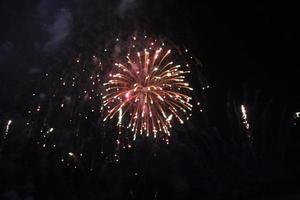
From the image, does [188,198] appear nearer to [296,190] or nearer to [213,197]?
[213,197]

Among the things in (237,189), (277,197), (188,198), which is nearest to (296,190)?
(277,197)

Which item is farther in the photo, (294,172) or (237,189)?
(237,189)

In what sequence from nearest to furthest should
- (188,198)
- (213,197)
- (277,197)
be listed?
1. (277,197)
2. (213,197)
3. (188,198)

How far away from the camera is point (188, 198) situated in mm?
119875

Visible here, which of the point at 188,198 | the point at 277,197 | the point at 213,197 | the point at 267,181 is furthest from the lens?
the point at 188,198

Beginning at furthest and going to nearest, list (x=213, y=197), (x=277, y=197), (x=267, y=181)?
(x=213, y=197)
(x=267, y=181)
(x=277, y=197)

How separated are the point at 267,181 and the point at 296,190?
1012cm

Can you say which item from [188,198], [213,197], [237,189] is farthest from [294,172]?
[188,198]

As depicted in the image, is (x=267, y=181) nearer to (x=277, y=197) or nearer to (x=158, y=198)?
(x=277, y=197)

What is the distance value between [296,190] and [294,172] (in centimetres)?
605

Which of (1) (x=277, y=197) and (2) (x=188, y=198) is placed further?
(2) (x=188, y=198)

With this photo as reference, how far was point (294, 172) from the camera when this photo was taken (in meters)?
96.9

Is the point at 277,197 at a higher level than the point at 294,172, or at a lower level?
lower

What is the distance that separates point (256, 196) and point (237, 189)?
837 cm
